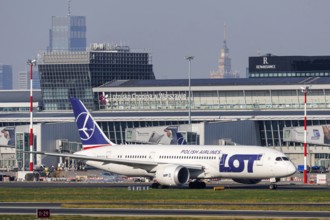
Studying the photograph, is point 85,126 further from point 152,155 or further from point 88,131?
point 152,155

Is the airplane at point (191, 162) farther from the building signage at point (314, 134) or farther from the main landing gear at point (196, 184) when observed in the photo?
the building signage at point (314, 134)

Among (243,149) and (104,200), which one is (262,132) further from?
(104,200)

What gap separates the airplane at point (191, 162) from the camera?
375ft

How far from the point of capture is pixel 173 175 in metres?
116

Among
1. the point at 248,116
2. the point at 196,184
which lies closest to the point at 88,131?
the point at 196,184

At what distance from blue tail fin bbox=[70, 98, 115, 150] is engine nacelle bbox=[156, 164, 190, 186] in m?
12.1

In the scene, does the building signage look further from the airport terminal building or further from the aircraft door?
the aircraft door

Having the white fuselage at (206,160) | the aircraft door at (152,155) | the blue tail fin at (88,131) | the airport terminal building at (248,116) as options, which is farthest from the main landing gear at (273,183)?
the airport terminal building at (248,116)

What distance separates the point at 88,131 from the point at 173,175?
16.1 meters

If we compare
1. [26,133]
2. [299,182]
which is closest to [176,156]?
[299,182]

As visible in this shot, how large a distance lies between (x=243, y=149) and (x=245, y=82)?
83.6 meters

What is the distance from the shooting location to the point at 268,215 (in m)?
78.4

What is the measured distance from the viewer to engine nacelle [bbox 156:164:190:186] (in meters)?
116

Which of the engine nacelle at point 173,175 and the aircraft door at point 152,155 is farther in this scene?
the aircraft door at point 152,155
